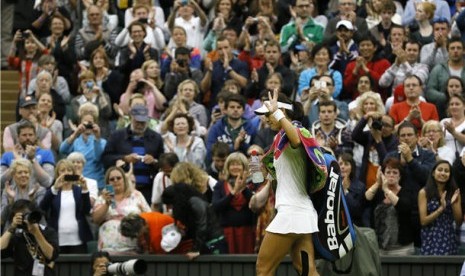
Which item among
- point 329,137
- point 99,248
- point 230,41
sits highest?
point 230,41

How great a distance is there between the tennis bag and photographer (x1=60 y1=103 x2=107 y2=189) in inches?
225

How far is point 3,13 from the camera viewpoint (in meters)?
26.5

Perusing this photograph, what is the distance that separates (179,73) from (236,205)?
3802mm

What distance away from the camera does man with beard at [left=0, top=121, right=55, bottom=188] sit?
21.1m

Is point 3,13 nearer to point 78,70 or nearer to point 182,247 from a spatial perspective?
point 78,70

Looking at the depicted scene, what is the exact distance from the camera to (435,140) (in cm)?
→ 2022

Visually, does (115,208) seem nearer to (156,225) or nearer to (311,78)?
(156,225)

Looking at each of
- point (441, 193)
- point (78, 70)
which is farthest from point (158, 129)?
point (441, 193)

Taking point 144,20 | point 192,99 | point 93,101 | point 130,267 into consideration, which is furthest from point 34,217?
point 144,20

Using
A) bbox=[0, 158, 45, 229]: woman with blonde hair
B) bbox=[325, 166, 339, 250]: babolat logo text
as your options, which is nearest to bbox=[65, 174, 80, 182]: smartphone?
bbox=[0, 158, 45, 229]: woman with blonde hair

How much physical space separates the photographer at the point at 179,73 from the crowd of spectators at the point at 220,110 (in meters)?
0.02

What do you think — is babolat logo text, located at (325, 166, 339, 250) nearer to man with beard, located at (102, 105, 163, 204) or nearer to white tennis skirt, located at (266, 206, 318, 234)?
white tennis skirt, located at (266, 206, 318, 234)

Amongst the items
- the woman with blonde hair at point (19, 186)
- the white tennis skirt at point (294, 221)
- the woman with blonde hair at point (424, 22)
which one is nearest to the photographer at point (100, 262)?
the woman with blonde hair at point (19, 186)

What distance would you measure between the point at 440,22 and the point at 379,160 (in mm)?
3133
